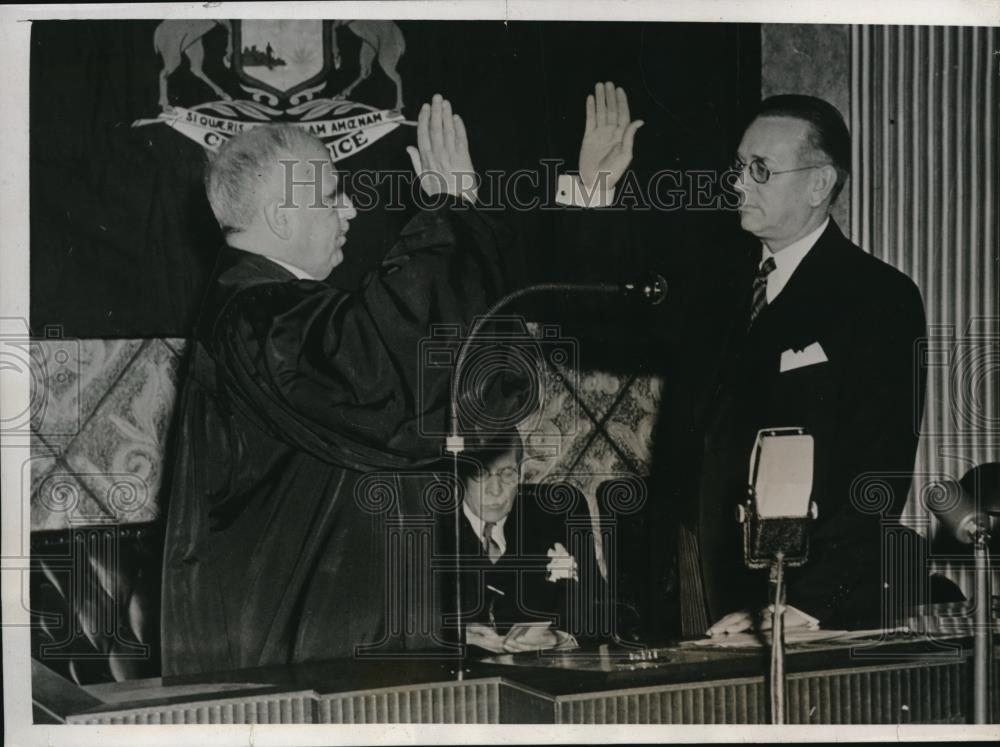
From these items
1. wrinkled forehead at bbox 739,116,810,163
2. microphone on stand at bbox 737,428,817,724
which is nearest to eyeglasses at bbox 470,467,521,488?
microphone on stand at bbox 737,428,817,724

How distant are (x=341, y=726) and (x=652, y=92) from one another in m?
2.13

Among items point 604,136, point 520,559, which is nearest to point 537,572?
point 520,559

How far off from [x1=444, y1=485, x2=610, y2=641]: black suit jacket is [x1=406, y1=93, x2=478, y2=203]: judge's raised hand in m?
0.94

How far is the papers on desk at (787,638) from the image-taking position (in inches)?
134

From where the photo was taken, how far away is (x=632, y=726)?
A: 11.1ft

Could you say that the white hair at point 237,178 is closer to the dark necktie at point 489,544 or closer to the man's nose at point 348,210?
the man's nose at point 348,210

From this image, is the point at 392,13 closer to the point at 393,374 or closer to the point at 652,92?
the point at 652,92

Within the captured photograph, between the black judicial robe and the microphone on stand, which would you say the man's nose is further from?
the microphone on stand

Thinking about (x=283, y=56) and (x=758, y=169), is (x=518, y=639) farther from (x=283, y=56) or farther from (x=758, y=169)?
(x=283, y=56)

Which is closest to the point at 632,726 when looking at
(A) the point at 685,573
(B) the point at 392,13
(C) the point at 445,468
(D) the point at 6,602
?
(A) the point at 685,573

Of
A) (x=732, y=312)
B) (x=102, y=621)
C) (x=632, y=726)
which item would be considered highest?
(x=732, y=312)

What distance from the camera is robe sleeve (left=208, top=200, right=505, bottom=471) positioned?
11.0 feet

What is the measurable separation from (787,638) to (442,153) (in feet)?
5.89

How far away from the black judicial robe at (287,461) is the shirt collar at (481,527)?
18cm
